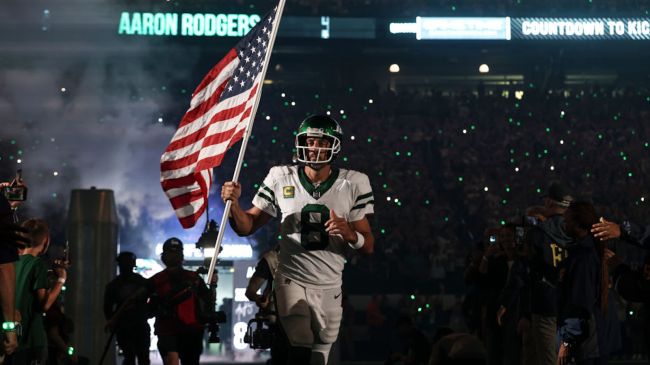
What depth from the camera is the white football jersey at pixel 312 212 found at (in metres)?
7.33

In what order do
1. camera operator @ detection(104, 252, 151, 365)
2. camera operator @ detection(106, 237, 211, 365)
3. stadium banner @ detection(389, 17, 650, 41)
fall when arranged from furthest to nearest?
1. stadium banner @ detection(389, 17, 650, 41)
2. camera operator @ detection(104, 252, 151, 365)
3. camera operator @ detection(106, 237, 211, 365)

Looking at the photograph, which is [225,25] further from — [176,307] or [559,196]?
[559,196]

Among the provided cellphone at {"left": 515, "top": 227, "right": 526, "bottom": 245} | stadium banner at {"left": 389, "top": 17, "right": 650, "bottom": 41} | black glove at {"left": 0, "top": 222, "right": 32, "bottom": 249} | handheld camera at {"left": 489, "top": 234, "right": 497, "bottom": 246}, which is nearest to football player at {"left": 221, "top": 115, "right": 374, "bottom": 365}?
black glove at {"left": 0, "top": 222, "right": 32, "bottom": 249}

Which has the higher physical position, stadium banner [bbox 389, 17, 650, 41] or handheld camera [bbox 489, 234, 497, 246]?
stadium banner [bbox 389, 17, 650, 41]

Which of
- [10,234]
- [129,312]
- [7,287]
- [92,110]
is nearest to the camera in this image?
[10,234]

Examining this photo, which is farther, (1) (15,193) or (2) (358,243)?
(1) (15,193)

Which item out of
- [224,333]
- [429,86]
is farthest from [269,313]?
[429,86]

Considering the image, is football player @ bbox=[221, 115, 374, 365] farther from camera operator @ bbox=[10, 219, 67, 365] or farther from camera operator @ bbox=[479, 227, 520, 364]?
camera operator @ bbox=[479, 227, 520, 364]

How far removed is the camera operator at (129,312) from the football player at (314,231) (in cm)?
459

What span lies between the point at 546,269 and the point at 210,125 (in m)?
3.23

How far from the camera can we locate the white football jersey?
24.0ft

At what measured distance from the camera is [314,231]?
24.1ft

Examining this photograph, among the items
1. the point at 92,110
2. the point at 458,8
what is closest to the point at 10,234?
the point at 92,110

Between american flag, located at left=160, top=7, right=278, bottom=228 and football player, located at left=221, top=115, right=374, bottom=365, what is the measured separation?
28.9 inches
